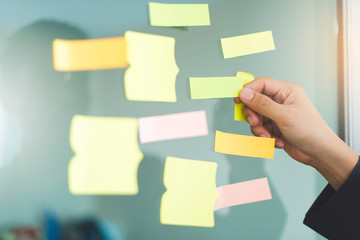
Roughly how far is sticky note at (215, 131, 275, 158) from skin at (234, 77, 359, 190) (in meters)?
0.02

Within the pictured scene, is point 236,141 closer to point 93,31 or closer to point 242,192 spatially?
point 242,192

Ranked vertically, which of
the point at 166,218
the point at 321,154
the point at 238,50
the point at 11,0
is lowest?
the point at 166,218

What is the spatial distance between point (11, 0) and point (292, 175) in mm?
696

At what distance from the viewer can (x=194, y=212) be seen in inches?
23.2

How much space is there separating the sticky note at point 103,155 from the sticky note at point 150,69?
0.07 m

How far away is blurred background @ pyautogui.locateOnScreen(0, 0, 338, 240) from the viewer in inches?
19.9

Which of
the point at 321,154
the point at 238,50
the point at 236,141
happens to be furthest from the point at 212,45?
the point at 321,154

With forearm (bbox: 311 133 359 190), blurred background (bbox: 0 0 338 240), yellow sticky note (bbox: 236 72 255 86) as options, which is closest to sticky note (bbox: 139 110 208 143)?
blurred background (bbox: 0 0 338 240)

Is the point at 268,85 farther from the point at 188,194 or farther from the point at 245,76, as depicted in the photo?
the point at 188,194

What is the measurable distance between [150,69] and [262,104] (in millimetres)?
232

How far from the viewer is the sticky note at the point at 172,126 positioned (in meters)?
0.57

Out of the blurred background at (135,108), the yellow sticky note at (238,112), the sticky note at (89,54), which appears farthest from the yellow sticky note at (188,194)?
the sticky note at (89,54)

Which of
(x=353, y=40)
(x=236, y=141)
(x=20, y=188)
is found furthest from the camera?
(x=353, y=40)

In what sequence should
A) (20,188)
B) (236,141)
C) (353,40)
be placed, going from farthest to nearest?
(353,40)
(236,141)
(20,188)
